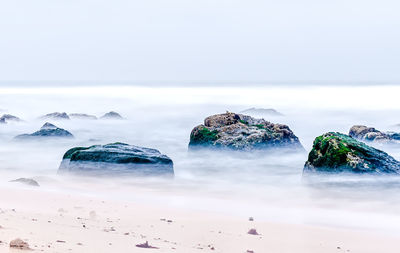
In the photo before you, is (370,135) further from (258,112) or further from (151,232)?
(258,112)

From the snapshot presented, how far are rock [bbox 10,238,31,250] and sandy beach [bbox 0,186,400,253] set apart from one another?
0.09m

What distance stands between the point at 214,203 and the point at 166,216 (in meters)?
2.02

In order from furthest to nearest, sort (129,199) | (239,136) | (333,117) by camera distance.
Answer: (333,117) → (239,136) → (129,199)

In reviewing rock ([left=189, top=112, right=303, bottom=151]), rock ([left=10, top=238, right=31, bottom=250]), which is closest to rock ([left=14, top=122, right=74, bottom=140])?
rock ([left=189, top=112, right=303, bottom=151])

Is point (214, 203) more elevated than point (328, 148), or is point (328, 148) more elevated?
point (328, 148)

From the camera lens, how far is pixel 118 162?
42.2ft

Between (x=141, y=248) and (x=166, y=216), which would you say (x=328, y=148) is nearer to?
(x=166, y=216)

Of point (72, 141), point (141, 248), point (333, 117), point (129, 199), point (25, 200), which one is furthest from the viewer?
point (333, 117)

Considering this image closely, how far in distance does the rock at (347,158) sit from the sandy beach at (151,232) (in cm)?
352

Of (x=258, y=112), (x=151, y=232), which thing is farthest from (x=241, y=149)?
(x=258, y=112)

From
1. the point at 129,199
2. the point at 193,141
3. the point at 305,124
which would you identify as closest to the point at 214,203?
the point at 129,199

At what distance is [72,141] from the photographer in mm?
21516

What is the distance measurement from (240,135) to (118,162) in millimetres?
3974

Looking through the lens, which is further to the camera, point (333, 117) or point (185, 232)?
point (333, 117)
